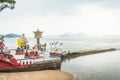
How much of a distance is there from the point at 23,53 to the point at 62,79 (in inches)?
351

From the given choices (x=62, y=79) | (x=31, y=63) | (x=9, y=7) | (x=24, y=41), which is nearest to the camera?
(x=9, y=7)

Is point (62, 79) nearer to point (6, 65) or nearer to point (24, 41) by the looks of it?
point (6, 65)

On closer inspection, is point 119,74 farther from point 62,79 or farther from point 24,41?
point 24,41

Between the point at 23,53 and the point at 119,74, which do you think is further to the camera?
the point at 119,74

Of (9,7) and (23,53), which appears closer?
(9,7)

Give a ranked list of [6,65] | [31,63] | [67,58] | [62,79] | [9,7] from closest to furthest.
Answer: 1. [9,7]
2. [62,79]
3. [6,65]
4. [31,63]
5. [67,58]

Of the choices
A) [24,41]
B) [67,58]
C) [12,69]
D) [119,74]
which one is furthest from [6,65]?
[67,58]

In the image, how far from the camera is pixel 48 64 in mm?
35812

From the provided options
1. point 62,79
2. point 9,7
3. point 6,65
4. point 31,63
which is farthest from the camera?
point 31,63

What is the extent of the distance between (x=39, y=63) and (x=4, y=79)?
332 inches

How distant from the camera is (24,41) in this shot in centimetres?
3700

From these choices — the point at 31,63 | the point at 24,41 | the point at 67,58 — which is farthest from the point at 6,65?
the point at 67,58

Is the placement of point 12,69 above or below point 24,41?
below

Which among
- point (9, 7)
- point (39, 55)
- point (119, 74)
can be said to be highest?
point (9, 7)
